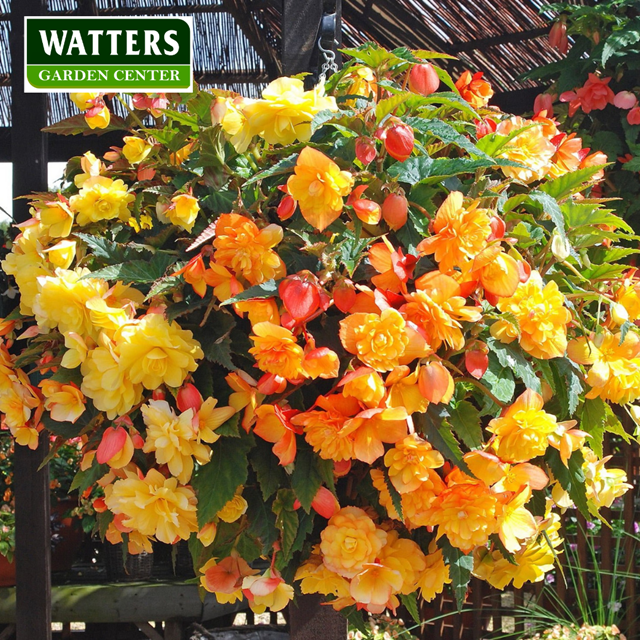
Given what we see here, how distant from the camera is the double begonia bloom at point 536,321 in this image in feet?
2.21

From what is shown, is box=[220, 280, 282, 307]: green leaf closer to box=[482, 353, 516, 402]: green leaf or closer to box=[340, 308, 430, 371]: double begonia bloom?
box=[340, 308, 430, 371]: double begonia bloom

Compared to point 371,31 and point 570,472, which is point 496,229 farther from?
point 371,31

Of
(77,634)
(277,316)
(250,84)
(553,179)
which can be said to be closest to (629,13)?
(553,179)

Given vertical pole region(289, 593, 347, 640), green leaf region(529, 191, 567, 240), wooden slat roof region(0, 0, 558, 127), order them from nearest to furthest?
green leaf region(529, 191, 567, 240) < vertical pole region(289, 593, 347, 640) < wooden slat roof region(0, 0, 558, 127)

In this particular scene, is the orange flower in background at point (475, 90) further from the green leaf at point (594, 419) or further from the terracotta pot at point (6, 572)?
the terracotta pot at point (6, 572)

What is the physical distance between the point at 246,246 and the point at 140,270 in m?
0.14

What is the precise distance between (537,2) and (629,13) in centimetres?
33

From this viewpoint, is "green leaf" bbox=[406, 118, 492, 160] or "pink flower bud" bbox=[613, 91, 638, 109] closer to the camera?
"green leaf" bbox=[406, 118, 492, 160]

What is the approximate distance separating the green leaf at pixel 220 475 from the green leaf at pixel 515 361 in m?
0.26

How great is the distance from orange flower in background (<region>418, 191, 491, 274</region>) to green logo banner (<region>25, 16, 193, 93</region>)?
0.70 m

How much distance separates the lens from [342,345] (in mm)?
674

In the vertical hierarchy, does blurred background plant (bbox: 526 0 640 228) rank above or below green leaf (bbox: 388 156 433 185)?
above

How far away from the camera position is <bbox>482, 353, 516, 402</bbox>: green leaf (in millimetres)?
688

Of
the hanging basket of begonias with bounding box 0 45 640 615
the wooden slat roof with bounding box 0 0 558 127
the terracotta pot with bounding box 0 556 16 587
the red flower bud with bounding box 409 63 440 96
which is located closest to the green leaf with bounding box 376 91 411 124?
the hanging basket of begonias with bounding box 0 45 640 615
